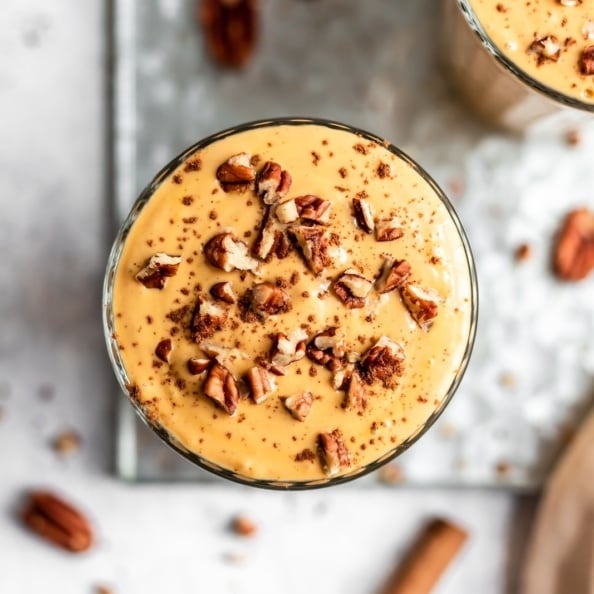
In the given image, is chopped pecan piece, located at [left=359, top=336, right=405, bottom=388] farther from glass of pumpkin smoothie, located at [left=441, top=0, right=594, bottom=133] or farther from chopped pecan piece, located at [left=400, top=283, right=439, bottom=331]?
glass of pumpkin smoothie, located at [left=441, top=0, right=594, bottom=133]

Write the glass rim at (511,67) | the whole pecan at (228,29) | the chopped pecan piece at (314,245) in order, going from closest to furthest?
the chopped pecan piece at (314,245) < the glass rim at (511,67) < the whole pecan at (228,29)

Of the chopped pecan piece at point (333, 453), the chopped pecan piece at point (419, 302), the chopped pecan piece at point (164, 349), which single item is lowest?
the chopped pecan piece at point (333, 453)

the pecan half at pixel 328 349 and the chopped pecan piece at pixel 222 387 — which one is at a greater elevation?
the pecan half at pixel 328 349

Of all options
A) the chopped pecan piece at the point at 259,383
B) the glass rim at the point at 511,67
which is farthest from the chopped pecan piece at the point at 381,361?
the glass rim at the point at 511,67

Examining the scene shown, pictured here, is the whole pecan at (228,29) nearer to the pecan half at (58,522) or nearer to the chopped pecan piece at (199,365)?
the chopped pecan piece at (199,365)

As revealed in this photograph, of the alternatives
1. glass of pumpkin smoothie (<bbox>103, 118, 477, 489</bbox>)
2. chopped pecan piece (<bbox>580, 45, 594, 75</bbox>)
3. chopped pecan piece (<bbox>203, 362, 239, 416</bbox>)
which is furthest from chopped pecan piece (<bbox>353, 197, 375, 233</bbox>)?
chopped pecan piece (<bbox>580, 45, 594, 75</bbox>)

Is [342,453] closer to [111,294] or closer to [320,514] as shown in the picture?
[111,294]

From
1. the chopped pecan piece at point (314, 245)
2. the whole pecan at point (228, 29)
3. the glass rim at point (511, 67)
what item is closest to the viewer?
the chopped pecan piece at point (314, 245)
